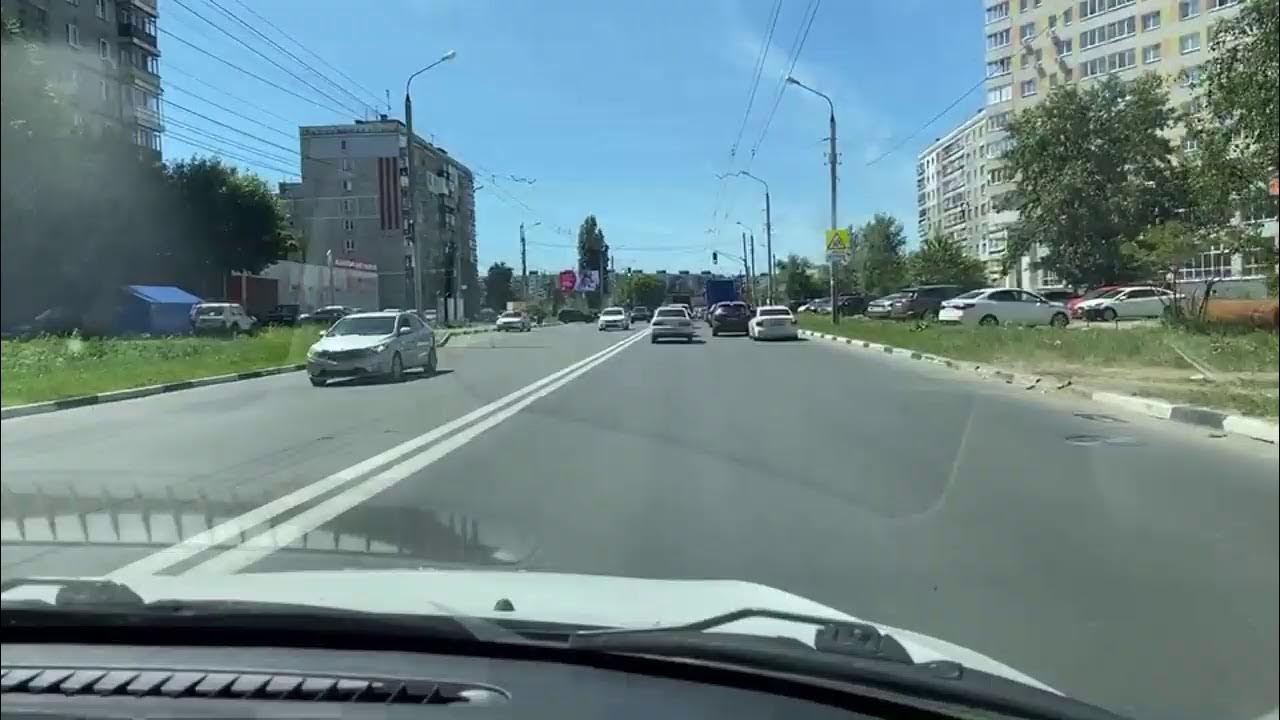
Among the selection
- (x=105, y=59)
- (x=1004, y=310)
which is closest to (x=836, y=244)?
(x=1004, y=310)

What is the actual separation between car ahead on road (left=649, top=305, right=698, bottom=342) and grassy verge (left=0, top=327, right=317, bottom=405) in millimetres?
16663

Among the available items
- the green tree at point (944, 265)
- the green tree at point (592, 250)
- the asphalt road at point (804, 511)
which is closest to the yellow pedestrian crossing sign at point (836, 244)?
the asphalt road at point (804, 511)

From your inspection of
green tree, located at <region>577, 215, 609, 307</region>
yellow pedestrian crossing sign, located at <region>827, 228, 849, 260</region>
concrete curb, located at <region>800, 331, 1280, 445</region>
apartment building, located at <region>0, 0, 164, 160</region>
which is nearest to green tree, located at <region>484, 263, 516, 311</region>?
green tree, located at <region>577, 215, 609, 307</region>

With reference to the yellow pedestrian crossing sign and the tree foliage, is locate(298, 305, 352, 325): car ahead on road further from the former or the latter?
the tree foliage

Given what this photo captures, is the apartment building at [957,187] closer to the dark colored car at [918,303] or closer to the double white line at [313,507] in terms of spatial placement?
the dark colored car at [918,303]

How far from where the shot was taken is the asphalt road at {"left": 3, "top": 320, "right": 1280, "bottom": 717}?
475cm

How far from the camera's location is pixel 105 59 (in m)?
4.32

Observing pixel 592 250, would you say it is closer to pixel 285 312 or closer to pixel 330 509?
pixel 285 312

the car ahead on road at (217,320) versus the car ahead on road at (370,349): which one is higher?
the car ahead on road at (217,320)

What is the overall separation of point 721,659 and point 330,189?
1775 cm

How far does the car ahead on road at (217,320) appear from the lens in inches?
730

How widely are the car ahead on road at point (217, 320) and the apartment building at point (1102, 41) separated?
13819 mm

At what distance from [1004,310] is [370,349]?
2616 cm

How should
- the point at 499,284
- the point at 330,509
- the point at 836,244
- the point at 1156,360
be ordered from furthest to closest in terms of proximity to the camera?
1. the point at 499,284
2. the point at 836,244
3. the point at 1156,360
4. the point at 330,509
